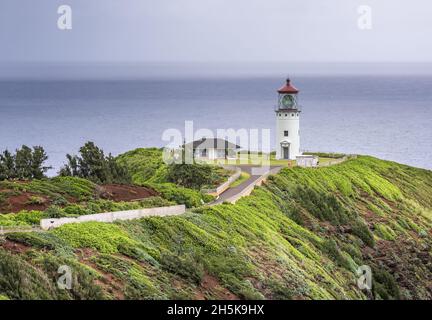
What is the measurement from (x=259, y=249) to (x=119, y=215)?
19.9ft

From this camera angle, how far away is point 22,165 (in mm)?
49406

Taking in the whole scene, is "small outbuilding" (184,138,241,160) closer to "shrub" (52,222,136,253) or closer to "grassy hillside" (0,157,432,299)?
"grassy hillside" (0,157,432,299)

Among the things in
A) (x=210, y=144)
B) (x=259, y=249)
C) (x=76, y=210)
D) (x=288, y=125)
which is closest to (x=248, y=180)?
(x=210, y=144)

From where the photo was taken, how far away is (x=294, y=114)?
69125mm

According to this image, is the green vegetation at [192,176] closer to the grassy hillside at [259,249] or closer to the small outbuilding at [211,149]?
the grassy hillside at [259,249]

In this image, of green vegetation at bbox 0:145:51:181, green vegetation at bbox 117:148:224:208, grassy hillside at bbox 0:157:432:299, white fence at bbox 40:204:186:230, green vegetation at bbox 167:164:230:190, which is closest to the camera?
grassy hillside at bbox 0:157:432:299

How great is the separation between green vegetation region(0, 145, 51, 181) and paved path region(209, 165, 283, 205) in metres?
9.03

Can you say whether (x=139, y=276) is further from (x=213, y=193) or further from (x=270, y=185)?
(x=270, y=185)

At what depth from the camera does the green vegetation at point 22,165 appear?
48.5 meters

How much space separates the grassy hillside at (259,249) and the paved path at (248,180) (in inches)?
32.3

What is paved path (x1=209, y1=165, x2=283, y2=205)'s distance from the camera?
49.0m

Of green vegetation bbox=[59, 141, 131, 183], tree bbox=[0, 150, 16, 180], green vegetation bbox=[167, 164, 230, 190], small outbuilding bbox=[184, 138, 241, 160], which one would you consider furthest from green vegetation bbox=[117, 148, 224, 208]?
tree bbox=[0, 150, 16, 180]

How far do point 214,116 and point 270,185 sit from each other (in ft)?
449

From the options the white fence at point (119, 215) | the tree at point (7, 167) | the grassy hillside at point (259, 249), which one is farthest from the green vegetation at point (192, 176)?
the white fence at point (119, 215)
